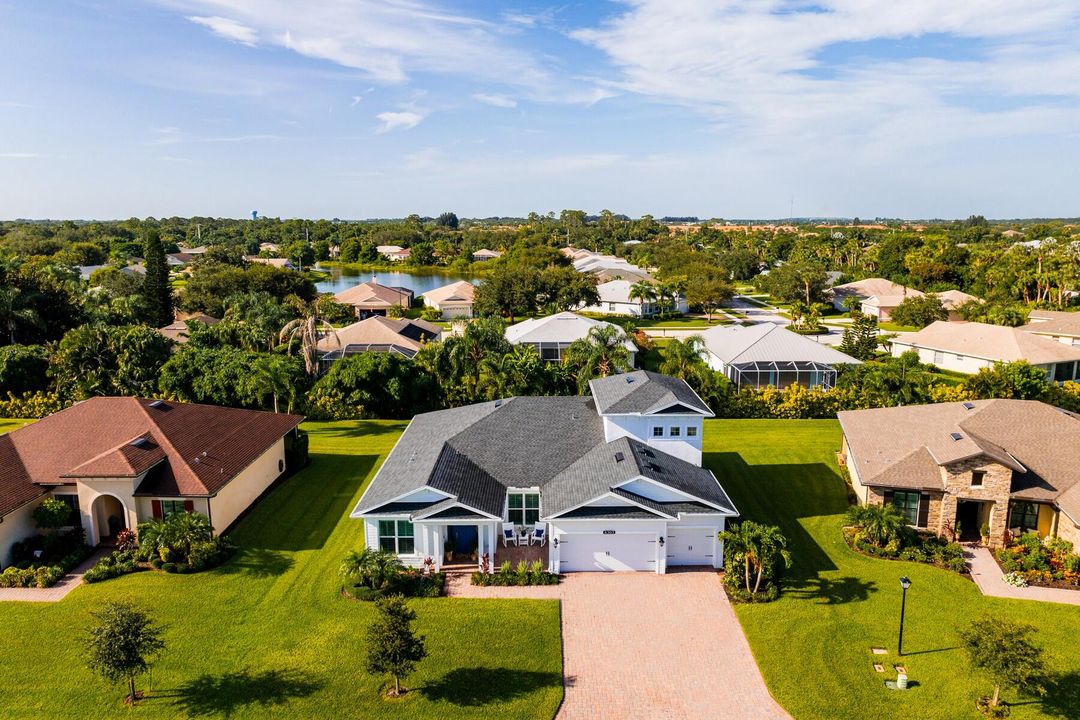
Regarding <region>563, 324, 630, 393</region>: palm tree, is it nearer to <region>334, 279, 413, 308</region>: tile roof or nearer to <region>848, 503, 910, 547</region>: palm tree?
<region>848, 503, 910, 547</region>: palm tree

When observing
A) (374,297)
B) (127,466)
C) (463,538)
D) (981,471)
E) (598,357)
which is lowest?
(463,538)

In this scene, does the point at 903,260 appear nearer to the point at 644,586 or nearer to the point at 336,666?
the point at 644,586

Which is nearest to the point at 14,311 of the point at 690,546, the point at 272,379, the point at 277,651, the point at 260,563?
the point at 272,379

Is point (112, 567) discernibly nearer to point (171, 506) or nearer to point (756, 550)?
point (171, 506)

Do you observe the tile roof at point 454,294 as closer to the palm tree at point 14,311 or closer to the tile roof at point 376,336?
the tile roof at point 376,336

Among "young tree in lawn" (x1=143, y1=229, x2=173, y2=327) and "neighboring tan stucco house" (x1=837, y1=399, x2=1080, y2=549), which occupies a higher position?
"young tree in lawn" (x1=143, y1=229, x2=173, y2=327)

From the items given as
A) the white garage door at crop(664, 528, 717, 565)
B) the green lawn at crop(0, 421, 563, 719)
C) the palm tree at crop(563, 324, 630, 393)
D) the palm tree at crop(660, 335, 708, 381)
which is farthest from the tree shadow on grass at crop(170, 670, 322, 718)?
the palm tree at crop(660, 335, 708, 381)
